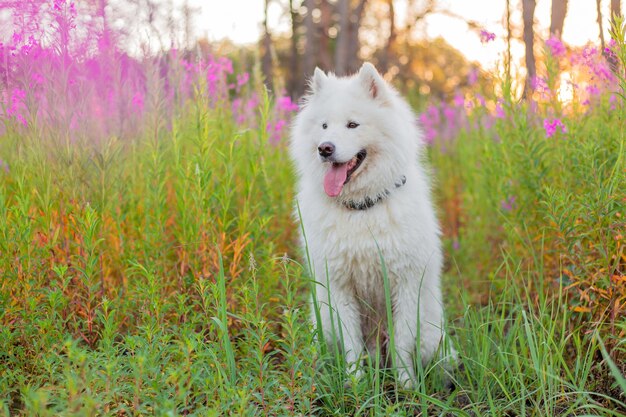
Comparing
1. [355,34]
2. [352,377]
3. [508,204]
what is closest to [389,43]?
[355,34]

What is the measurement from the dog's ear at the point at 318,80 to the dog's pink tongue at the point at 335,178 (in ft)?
1.83

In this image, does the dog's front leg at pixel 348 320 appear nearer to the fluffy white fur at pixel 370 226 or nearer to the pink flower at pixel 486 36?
the fluffy white fur at pixel 370 226

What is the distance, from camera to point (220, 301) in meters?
2.58

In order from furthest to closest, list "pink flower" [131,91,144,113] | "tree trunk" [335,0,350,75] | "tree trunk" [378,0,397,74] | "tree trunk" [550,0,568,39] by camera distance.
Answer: "tree trunk" [378,0,397,74] → "tree trunk" [335,0,350,75] → "tree trunk" [550,0,568,39] → "pink flower" [131,91,144,113]

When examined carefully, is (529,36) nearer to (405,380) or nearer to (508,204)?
(508,204)

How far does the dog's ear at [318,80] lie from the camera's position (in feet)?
10.6

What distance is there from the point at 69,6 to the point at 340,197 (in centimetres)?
176

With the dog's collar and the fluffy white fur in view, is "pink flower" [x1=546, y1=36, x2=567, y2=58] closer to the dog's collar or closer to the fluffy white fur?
the fluffy white fur

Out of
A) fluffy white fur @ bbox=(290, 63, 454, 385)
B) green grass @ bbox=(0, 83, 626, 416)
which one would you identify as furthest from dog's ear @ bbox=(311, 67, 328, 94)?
green grass @ bbox=(0, 83, 626, 416)

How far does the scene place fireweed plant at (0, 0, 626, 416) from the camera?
2275 mm

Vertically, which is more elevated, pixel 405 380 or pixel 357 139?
pixel 357 139

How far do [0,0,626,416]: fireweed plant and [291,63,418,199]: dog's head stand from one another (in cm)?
42

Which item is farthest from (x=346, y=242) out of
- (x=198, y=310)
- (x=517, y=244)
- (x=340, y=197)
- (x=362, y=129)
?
(x=517, y=244)

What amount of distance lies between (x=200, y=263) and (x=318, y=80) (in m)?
1.30
